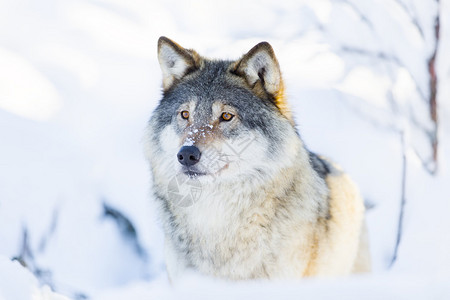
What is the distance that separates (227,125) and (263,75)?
466mm

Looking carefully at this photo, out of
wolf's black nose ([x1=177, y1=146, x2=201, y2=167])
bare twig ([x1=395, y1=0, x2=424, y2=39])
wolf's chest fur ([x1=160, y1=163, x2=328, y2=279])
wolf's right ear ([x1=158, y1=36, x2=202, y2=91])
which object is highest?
wolf's right ear ([x1=158, y1=36, x2=202, y2=91])

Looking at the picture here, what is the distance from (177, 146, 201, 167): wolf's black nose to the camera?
9.50ft

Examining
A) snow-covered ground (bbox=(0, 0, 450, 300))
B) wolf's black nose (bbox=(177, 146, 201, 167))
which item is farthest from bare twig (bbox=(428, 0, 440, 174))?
wolf's black nose (bbox=(177, 146, 201, 167))

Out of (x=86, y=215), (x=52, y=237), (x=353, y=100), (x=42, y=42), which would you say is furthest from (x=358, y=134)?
(x=42, y=42)

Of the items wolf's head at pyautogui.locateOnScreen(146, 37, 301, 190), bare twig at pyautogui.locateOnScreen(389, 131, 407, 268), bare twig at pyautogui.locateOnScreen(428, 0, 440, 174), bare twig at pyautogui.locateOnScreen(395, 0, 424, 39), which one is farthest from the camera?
bare twig at pyautogui.locateOnScreen(395, 0, 424, 39)

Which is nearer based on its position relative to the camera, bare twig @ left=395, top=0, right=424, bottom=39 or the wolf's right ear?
the wolf's right ear

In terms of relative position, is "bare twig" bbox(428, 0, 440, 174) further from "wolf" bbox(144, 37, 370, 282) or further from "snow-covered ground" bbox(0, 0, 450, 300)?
"wolf" bbox(144, 37, 370, 282)

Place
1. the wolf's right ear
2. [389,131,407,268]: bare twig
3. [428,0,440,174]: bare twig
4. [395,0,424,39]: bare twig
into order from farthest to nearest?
[395,0,424,39]: bare twig → [428,0,440,174]: bare twig → [389,131,407,268]: bare twig → the wolf's right ear

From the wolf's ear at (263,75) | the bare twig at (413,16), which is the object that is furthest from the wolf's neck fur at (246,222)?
the bare twig at (413,16)

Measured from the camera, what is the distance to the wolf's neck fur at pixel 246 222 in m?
3.10

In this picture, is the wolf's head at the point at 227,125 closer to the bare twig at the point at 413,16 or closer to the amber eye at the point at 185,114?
the amber eye at the point at 185,114

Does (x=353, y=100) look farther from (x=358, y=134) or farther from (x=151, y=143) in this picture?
(x=151, y=143)

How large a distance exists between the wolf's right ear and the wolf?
1 centimetres

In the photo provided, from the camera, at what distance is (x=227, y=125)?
312 centimetres
